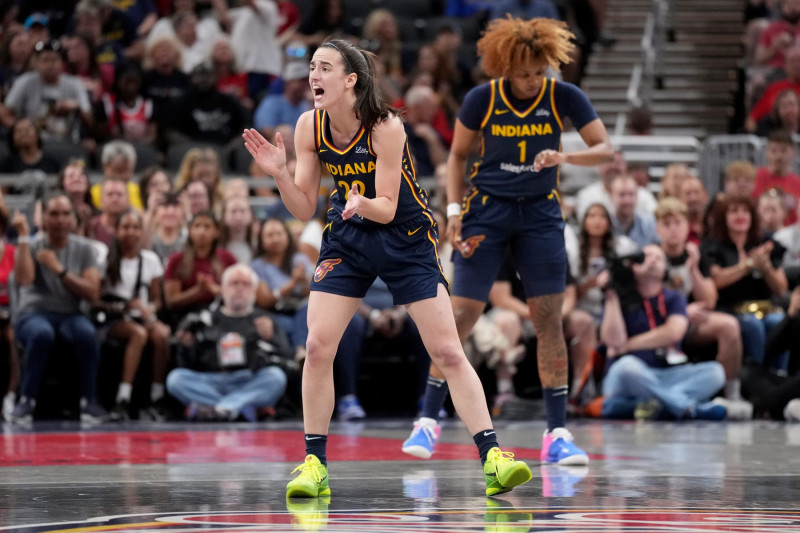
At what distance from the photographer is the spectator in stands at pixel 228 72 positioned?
1347cm

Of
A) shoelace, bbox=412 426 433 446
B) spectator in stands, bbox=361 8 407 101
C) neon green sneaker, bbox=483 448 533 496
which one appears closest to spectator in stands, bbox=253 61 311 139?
spectator in stands, bbox=361 8 407 101

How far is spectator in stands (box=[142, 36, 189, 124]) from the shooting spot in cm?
1297

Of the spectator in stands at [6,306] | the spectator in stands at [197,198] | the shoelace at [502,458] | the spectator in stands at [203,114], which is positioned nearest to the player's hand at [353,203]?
the shoelace at [502,458]

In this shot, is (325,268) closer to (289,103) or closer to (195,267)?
(195,267)

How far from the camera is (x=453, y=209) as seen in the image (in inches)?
257

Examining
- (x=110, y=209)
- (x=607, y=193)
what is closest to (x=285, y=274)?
(x=110, y=209)

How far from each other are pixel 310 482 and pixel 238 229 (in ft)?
19.5

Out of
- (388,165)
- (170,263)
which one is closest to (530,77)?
(388,165)

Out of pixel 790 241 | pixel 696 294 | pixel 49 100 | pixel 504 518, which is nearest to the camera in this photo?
pixel 504 518

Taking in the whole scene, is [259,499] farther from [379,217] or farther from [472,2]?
[472,2]

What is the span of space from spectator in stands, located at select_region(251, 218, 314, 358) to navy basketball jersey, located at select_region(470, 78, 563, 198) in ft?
13.2

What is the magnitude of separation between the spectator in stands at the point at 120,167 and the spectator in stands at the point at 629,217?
158 inches

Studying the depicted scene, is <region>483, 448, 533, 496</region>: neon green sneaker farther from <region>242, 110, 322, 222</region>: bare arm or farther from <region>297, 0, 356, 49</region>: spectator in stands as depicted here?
<region>297, 0, 356, 49</region>: spectator in stands

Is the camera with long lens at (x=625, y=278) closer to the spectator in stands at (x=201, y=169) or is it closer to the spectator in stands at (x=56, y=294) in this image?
the spectator in stands at (x=201, y=169)
